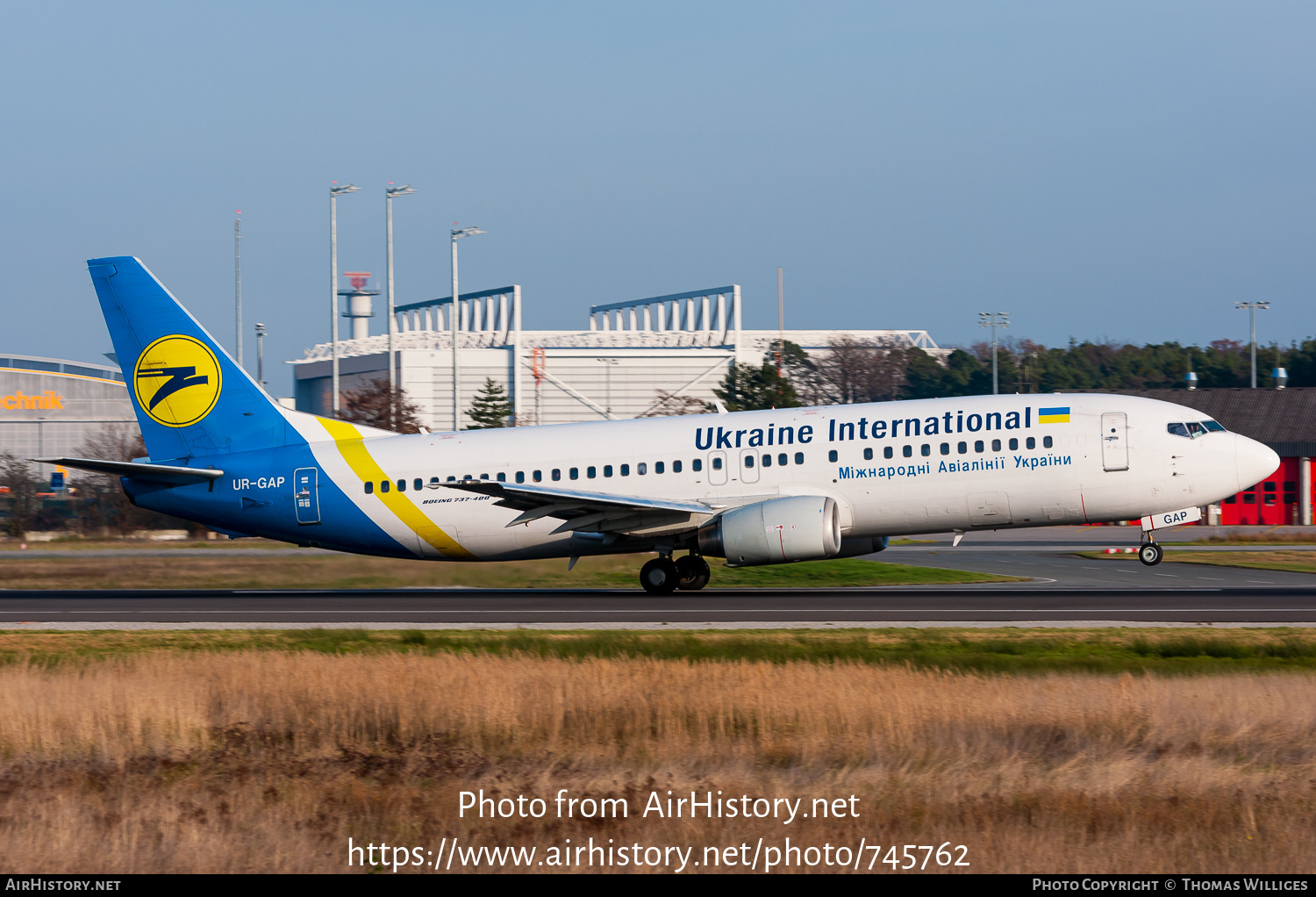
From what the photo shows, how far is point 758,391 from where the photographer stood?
82.2 m

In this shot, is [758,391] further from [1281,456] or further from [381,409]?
[1281,456]

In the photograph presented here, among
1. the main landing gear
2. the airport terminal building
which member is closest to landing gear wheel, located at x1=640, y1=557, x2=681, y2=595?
the main landing gear

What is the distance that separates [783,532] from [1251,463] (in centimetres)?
999

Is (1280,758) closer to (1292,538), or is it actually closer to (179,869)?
(179,869)

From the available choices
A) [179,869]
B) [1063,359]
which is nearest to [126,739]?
[179,869]

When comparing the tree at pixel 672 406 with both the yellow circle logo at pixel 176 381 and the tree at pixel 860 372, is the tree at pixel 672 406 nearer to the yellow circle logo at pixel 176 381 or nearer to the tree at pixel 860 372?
the tree at pixel 860 372

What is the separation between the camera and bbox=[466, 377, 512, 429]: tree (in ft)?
272

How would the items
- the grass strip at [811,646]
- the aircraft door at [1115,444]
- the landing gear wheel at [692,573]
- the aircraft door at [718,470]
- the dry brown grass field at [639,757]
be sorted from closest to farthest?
the dry brown grass field at [639,757]
the grass strip at [811,646]
the aircraft door at [1115,444]
the aircraft door at [718,470]
the landing gear wheel at [692,573]

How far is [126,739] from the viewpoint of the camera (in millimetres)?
12836

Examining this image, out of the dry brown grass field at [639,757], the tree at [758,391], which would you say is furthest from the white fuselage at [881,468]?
the tree at [758,391]

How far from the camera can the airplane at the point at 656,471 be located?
26391mm

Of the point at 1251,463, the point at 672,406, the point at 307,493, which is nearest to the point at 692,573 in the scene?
the point at 307,493

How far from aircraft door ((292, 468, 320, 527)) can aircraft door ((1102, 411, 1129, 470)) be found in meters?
17.3

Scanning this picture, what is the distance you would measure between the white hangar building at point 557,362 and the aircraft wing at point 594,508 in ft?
232
